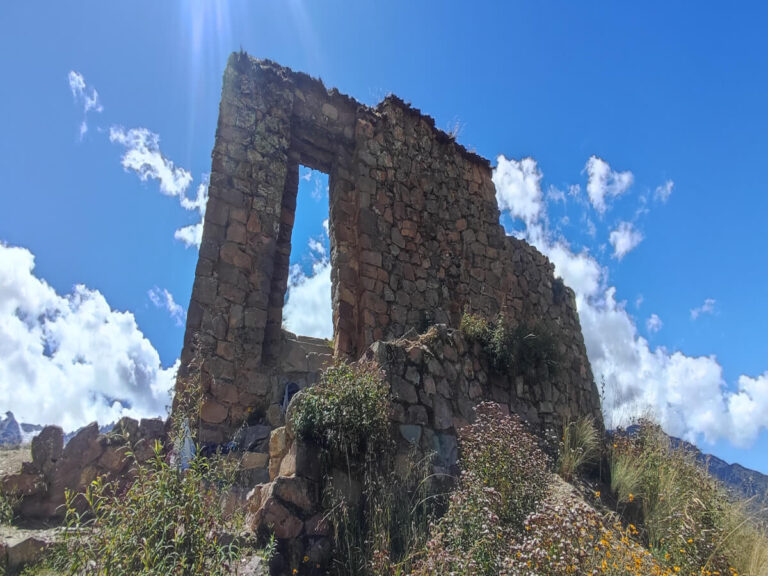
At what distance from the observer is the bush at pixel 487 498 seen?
3.08 meters

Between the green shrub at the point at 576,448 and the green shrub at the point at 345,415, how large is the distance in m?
2.34

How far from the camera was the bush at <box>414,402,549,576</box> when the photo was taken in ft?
10.1

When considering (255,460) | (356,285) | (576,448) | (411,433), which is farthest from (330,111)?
(576,448)

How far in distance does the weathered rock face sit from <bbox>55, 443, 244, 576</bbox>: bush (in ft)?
6.81

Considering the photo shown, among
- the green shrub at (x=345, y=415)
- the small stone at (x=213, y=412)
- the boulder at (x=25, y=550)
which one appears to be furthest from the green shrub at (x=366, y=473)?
the small stone at (x=213, y=412)

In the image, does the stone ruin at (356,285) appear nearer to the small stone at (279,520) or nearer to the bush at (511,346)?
the small stone at (279,520)

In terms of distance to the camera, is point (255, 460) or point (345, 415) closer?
point (345, 415)

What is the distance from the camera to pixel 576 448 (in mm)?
5801

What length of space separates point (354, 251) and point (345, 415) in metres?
4.64

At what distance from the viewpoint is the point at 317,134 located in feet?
28.2

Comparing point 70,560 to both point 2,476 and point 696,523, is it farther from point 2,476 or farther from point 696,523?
point 696,523

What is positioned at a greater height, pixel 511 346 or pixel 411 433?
pixel 511 346

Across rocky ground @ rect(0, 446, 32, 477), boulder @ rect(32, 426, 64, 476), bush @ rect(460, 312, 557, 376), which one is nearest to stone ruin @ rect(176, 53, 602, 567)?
bush @ rect(460, 312, 557, 376)

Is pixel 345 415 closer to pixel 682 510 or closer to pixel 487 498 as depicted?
pixel 487 498
